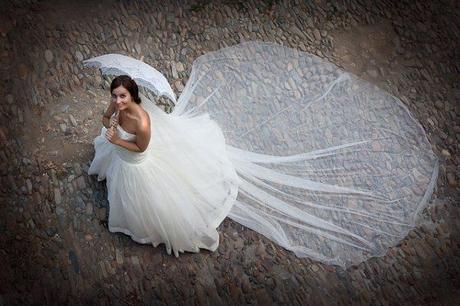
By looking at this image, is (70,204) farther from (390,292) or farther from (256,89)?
(390,292)

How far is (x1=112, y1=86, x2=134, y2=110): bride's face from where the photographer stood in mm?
3219

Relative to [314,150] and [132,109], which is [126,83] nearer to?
[132,109]

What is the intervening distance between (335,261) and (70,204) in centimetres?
174

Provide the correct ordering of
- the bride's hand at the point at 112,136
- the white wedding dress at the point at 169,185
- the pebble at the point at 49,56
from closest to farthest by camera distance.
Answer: the bride's hand at the point at 112,136 < the white wedding dress at the point at 169,185 < the pebble at the point at 49,56

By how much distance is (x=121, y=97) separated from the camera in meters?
3.24

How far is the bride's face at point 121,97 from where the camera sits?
3219mm

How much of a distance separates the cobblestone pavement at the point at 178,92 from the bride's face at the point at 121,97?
0.96m

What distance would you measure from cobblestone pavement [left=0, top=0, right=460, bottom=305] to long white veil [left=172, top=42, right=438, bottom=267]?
0.48 feet

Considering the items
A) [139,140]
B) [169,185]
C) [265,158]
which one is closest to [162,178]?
[169,185]

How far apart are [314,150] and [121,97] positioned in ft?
5.05

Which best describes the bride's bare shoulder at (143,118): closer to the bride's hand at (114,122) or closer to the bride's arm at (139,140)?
the bride's arm at (139,140)

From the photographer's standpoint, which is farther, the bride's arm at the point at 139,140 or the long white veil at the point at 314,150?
the long white veil at the point at 314,150

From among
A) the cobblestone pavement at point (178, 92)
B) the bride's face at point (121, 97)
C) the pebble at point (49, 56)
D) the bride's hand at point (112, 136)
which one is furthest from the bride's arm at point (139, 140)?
the pebble at point (49, 56)

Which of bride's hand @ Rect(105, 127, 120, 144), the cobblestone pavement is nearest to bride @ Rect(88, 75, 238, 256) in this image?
bride's hand @ Rect(105, 127, 120, 144)
